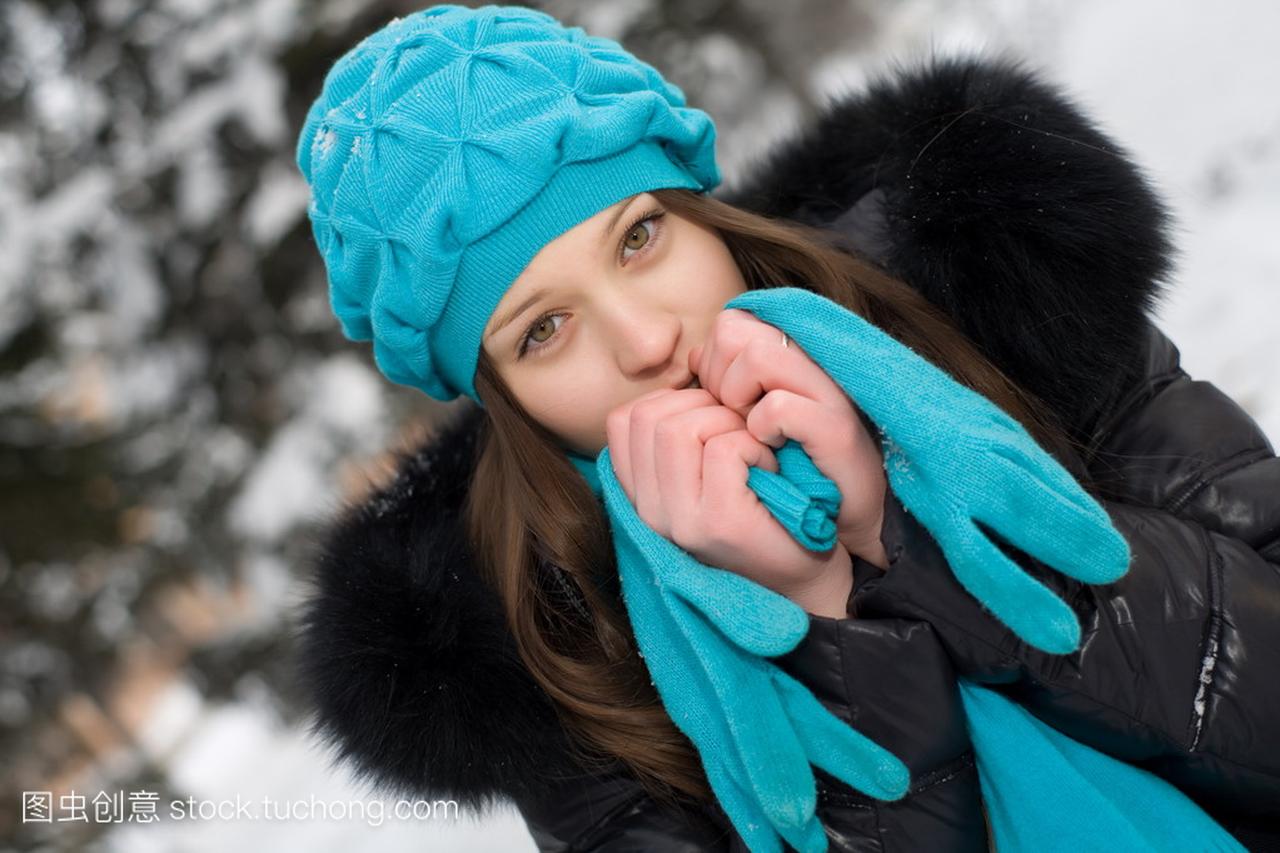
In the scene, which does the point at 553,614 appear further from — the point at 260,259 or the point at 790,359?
the point at 260,259

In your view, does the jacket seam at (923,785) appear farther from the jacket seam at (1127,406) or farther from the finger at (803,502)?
the jacket seam at (1127,406)

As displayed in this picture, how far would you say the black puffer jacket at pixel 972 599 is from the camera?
1.24 meters

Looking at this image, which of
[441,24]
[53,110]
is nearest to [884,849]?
[441,24]

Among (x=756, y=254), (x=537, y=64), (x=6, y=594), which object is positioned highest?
(x=537, y=64)

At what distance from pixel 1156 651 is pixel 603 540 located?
80cm

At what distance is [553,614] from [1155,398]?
3.24 feet

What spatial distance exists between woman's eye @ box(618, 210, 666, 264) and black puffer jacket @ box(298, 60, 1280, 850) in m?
0.39

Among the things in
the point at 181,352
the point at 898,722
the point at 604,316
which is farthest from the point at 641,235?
the point at 181,352

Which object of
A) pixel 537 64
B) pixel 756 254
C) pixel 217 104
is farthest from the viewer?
pixel 217 104

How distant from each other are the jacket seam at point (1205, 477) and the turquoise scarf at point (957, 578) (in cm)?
38

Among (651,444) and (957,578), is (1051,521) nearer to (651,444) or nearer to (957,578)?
(957,578)

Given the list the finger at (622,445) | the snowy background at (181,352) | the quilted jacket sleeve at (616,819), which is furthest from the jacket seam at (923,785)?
the snowy background at (181,352)

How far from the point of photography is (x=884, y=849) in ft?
4.35

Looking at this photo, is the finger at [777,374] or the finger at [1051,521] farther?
the finger at [777,374]
